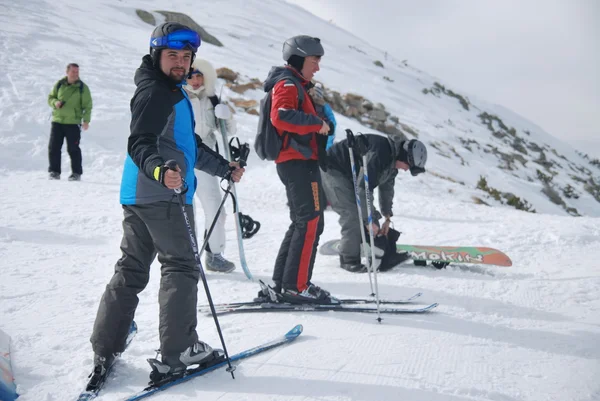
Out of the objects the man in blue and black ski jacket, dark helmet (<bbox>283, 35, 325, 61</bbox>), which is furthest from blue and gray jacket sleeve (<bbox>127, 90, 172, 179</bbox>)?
dark helmet (<bbox>283, 35, 325, 61</bbox>)

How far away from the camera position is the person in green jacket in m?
8.62

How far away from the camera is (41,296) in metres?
3.96

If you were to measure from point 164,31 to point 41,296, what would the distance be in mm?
2635

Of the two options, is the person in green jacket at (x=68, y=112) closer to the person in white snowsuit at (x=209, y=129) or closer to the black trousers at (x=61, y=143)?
the black trousers at (x=61, y=143)

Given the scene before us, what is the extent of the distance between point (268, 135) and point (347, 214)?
1.88m

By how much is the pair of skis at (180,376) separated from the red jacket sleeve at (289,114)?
5.16 feet

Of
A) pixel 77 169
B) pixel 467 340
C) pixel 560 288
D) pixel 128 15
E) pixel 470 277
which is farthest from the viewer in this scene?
pixel 128 15

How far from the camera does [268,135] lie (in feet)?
12.6

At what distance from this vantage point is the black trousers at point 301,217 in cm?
385

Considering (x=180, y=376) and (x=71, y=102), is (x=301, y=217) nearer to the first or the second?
(x=180, y=376)

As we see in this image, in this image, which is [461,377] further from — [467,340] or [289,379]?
[289,379]

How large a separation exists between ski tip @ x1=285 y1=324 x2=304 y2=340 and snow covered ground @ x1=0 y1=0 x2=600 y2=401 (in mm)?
54

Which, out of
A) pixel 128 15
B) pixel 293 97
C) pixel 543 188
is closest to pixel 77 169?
pixel 293 97

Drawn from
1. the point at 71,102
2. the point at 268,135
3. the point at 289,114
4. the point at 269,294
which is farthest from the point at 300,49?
the point at 71,102
